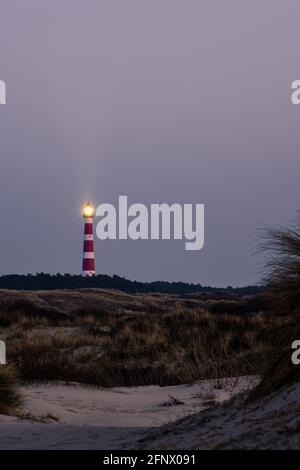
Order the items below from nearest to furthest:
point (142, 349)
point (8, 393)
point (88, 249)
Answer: point (8, 393)
point (142, 349)
point (88, 249)

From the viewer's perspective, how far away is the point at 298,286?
241 inches

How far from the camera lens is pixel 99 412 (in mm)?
9344

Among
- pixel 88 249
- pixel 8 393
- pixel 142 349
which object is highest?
pixel 88 249

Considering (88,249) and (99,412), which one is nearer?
(99,412)

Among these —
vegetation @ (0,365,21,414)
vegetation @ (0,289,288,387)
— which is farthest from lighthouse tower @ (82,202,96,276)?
vegetation @ (0,365,21,414)

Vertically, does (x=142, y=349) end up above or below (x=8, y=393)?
below

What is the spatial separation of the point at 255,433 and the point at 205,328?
14962 millimetres

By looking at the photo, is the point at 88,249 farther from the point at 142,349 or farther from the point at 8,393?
the point at 8,393

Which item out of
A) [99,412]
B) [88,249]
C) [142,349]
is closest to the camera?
[99,412]

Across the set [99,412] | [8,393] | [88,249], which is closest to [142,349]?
A: [99,412]

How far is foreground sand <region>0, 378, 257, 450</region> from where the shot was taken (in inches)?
231

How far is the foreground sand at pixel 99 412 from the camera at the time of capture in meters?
5.87
